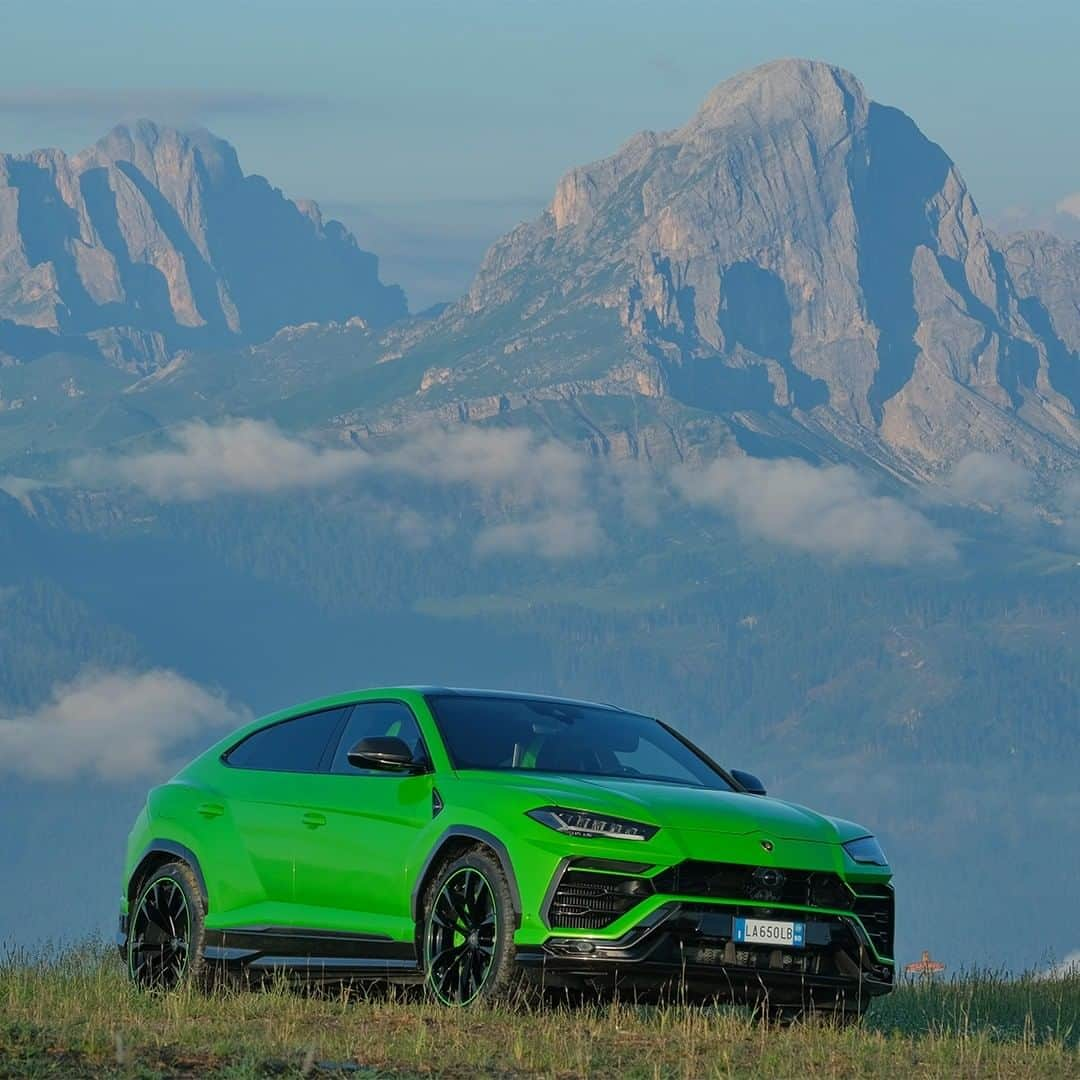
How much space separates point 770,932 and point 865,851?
2.68 ft

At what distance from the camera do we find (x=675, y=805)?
9.70 metres

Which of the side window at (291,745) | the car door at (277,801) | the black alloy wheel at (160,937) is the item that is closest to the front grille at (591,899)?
the car door at (277,801)

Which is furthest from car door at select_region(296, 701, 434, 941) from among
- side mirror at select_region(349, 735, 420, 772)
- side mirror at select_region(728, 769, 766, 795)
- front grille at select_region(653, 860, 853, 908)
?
side mirror at select_region(728, 769, 766, 795)

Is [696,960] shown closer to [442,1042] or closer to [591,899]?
[591,899]

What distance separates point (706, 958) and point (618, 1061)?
107 centimetres

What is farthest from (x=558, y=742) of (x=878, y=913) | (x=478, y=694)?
(x=878, y=913)

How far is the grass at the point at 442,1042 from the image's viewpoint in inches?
319

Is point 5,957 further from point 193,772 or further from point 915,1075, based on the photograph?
point 915,1075

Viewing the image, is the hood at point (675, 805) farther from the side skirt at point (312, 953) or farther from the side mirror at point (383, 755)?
the side skirt at point (312, 953)

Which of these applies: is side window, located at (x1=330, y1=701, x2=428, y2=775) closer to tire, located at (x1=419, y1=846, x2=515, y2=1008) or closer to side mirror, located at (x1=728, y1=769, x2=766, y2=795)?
tire, located at (x1=419, y1=846, x2=515, y2=1008)

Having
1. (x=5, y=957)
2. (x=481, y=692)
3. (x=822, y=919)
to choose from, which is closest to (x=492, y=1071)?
(x=822, y=919)

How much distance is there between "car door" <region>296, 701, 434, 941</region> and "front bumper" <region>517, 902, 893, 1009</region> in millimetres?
892

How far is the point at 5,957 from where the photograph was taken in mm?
14258

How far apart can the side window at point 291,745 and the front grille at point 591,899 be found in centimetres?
191
